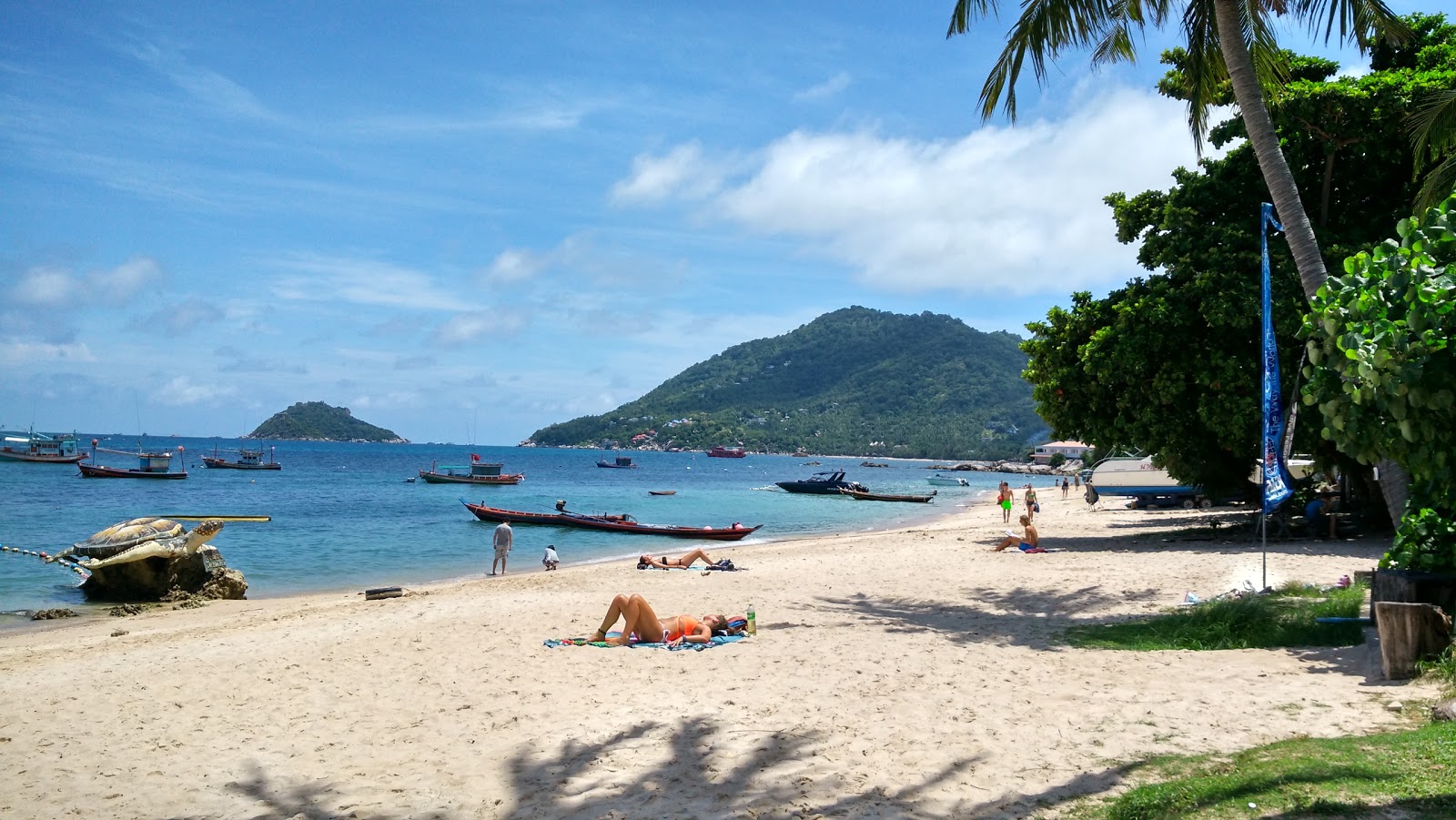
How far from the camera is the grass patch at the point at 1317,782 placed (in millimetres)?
4066

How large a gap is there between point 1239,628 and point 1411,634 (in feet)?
8.38

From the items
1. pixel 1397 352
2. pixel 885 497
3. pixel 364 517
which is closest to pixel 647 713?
pixel 1397 352

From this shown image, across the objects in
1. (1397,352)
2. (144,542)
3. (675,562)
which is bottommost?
(675,562)

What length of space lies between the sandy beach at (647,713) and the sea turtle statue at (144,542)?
4.76 metres

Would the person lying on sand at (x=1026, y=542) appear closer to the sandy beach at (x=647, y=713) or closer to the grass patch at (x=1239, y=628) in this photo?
the sandy beach at (x=647, y=713)

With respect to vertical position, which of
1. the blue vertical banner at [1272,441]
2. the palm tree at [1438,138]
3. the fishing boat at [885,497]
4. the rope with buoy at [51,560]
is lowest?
the rope with buoy at [51,560]

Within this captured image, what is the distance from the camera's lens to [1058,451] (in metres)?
102

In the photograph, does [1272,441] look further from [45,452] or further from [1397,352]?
[45,452]

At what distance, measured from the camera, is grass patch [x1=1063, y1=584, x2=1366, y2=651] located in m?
8.59

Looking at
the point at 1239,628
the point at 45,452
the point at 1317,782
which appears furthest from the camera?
the point at 45,452

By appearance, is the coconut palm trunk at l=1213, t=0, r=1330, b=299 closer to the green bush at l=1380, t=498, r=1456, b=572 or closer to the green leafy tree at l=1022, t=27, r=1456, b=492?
the green bush at l=1380, t=498, r=1456, b=572

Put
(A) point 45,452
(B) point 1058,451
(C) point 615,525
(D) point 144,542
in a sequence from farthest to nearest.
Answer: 1. (B) point 1058,451
2. (A) point 45,452
3. (C) point 615,525
4. (D) point 144,542

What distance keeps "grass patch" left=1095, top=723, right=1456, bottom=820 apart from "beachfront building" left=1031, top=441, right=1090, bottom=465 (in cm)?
8024

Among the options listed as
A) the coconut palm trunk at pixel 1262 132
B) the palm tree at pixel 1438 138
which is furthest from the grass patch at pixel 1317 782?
the palm tree at pixel 1438 138
